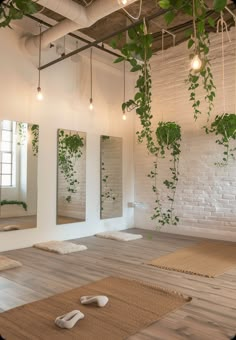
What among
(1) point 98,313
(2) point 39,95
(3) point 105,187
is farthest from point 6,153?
(1) point 98,313

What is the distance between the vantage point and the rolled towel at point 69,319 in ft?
6.81

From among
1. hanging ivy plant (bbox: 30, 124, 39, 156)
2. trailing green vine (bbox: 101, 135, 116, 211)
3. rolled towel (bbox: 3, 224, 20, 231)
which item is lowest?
rolled towel (bbox: 3, 224, 20, 231)

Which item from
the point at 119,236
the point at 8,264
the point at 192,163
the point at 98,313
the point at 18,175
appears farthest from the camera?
the point at 192,163

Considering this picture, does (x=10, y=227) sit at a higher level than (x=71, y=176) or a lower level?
lower

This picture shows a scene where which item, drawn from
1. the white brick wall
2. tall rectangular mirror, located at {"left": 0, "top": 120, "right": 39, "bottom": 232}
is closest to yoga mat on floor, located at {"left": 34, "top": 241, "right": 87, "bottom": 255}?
tall rectangular mirror, located at {"left": 0, "top": 120, "right": 39, "bottom": 232}

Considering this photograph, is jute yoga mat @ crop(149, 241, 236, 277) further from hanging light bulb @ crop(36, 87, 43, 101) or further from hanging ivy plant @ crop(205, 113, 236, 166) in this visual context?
hanging light bulb @ crop(36, 87, 43, 101)

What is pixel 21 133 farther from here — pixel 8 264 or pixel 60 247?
pixel 8 264

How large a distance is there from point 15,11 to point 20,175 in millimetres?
3546

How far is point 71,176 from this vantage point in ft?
16.9

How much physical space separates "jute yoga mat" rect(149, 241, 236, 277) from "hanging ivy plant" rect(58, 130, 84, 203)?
6.66 ft

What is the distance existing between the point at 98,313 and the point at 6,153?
2.83 m

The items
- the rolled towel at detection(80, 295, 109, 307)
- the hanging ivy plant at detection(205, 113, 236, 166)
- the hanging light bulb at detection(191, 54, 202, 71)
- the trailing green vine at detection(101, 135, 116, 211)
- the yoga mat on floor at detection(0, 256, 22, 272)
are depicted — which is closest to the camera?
the hanging light bulb at detection(191, 54, 202, 71)

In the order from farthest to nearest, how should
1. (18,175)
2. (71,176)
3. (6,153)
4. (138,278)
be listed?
(71,176) < (18,175) < (6,153) < (138,278)

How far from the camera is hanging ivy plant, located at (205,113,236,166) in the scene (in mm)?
4615
